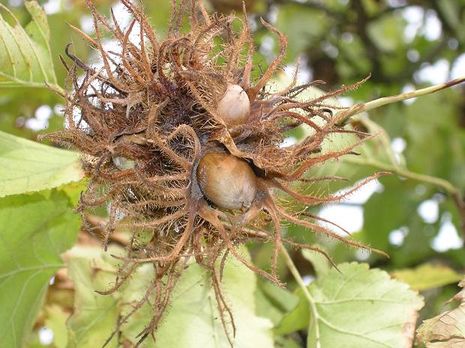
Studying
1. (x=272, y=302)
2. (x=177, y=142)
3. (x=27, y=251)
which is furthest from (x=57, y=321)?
(x=177, y=142)

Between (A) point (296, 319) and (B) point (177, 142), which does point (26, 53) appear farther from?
(A) point (296, 319)

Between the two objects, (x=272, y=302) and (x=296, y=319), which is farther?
(x=272, y=302)

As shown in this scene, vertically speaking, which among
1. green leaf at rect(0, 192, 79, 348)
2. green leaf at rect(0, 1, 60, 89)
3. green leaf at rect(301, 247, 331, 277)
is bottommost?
green leaf at rect(301, 247, 331, 277)

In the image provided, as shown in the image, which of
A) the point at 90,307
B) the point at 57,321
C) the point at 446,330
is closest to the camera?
the point at 446,330

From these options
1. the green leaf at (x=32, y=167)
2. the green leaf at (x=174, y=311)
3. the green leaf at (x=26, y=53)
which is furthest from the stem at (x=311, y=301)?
the green leaf at (x=26, y=53)

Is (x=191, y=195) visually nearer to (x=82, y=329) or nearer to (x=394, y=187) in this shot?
(x=82, y=329)

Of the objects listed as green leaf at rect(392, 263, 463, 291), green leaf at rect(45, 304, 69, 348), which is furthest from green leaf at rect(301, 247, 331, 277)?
green leaf at rect(45, 304, 69, 348)

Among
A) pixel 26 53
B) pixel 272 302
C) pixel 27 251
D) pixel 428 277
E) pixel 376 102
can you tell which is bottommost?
pixel 428 277

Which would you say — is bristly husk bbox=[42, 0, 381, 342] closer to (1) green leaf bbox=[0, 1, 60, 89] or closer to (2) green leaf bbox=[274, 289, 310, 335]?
(1) green leaf bbox=[0, 1, 60, 89]
